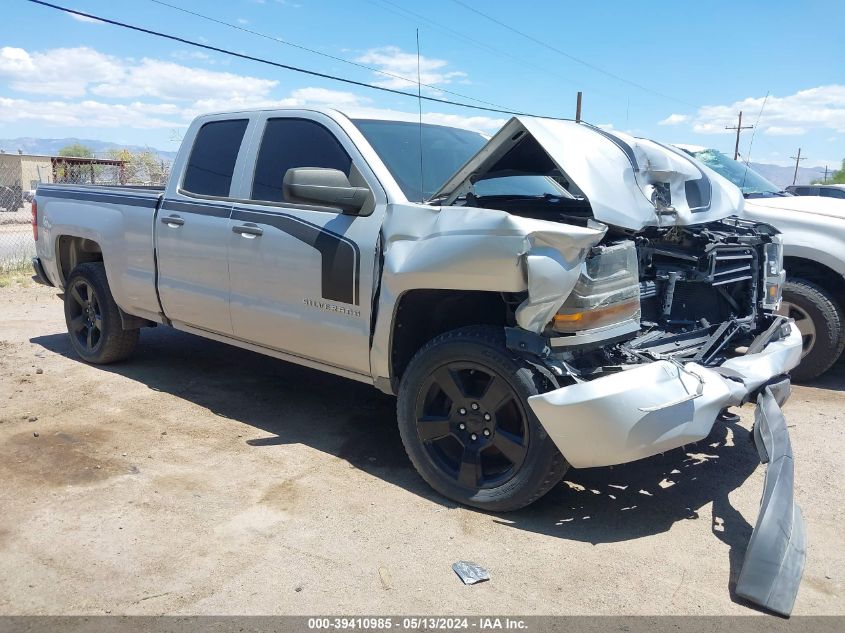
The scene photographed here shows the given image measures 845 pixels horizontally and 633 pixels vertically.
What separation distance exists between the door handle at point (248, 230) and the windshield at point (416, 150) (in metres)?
0.86

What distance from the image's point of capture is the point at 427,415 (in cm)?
379

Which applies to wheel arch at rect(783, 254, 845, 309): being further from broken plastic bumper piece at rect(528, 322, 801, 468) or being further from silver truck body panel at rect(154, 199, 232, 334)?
silver truck body panel at rect(154, 199, 232, 334)

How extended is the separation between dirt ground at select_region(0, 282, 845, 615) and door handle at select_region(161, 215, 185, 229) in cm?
128

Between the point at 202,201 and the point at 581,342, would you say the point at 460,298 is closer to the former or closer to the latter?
the point at 581,342

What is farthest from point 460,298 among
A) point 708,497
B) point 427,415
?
point 708,497

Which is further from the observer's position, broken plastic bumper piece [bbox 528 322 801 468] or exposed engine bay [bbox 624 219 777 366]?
exposed engine bay [bbox 624 219 777 366]

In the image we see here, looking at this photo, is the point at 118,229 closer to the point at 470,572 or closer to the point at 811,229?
the point at 470,572

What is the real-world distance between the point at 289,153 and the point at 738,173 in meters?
4.78

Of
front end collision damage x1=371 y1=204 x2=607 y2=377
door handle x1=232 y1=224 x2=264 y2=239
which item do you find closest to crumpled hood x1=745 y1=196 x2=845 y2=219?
front end collision damage x1=371 y1=204 x2=607 y2=377

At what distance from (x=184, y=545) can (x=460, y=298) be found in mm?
1784

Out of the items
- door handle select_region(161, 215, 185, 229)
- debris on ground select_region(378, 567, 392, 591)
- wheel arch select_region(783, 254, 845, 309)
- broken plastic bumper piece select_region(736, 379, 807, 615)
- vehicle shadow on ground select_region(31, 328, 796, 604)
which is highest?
door handle select_region(161, 215, 185, 229)

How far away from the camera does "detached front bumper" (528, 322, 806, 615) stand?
2951 mm

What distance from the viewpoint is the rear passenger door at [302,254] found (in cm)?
398

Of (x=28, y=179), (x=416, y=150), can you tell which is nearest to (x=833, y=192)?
(x=416, y=150)
